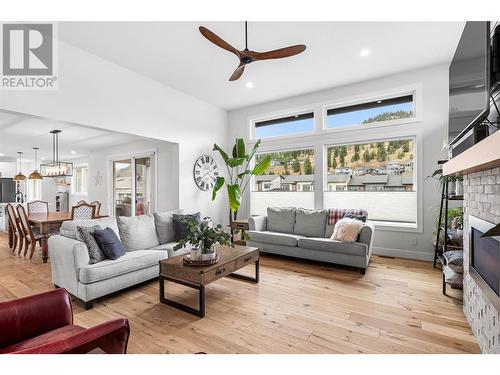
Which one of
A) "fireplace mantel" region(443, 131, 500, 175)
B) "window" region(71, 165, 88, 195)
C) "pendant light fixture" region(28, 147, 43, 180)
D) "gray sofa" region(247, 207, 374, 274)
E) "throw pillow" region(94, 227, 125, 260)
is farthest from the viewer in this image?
"window" region(71, 165, 88, 195)

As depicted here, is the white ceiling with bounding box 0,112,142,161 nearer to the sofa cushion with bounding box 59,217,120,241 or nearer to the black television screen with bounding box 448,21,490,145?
the sofa cushion with bounding box 59,217,120,241

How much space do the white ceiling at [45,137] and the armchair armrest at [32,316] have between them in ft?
9.72

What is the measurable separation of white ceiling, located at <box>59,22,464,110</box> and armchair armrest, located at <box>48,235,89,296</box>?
2.45m

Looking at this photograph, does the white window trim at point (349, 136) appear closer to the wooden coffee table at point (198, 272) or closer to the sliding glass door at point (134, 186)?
the sliding glass door at point (134, 186)

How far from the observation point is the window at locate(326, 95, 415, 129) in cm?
426

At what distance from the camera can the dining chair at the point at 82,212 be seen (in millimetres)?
4754

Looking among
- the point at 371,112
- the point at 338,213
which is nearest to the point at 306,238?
the point at 338,213

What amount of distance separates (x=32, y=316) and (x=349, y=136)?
476cm

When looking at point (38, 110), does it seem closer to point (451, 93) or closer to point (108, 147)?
point (108, 147)

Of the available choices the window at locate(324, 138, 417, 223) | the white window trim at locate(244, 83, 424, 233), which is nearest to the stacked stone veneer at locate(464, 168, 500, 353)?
the white window trim at locate(244, 83, 424, 233)

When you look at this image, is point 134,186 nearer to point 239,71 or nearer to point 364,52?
point 239,71

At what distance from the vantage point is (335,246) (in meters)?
3.59
